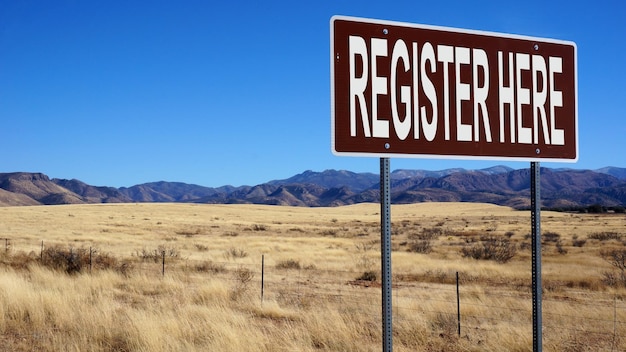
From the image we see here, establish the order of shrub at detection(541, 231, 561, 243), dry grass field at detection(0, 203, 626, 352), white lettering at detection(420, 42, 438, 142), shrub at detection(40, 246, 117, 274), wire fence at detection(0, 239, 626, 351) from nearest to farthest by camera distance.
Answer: white lettering at detection(420, 42, 438, 142) < dry grass field at detection(0, 203, 626, 352) < wire fence at detection(0, 239, 626, 351) < shrub at detection(40, 246, 117, 274) < shrub at detection(541, 231, 561, 243)

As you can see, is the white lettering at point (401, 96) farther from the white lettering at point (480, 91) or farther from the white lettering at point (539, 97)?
the white lettering at point (539, 97)

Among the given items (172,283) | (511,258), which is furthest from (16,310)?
(511,258)

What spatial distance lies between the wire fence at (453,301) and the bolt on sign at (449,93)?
641cm

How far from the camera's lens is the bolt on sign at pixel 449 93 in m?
4.05

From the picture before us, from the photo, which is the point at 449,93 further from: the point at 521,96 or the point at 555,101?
the point at 555,101

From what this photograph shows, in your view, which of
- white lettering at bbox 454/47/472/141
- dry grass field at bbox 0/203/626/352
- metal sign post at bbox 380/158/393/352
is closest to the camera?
metal sign post at bbox 380/158/393/352

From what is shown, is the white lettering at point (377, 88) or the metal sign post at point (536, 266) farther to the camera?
the metal sign post at point (536, 266)

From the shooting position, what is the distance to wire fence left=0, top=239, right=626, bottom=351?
11516 mm

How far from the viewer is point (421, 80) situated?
14.1 ft

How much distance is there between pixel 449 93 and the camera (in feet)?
14.5

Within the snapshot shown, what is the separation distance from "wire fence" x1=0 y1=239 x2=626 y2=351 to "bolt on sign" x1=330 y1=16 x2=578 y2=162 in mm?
6409

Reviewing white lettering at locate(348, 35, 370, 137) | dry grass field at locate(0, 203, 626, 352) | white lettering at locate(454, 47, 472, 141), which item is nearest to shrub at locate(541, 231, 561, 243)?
dry grass field at locate(0, 203, 626, 352)

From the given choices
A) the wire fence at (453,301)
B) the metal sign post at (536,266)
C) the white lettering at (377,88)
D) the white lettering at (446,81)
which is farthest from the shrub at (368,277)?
the white lettering at (377,88)

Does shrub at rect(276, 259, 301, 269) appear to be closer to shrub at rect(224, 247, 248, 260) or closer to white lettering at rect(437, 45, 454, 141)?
shrub at rect(224, 247, 248, 260)
